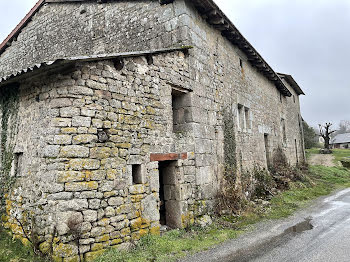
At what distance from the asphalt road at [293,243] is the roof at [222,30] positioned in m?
5.77

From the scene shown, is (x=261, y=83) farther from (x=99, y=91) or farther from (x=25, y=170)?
(x=25, y=170)

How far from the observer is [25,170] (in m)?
4.49

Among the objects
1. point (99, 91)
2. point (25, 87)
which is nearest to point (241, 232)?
point (99, 91)

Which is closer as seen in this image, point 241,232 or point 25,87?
point 25,87

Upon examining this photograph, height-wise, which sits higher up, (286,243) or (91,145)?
(91,145)

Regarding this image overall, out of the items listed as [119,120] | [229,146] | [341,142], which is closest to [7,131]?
[119,120]

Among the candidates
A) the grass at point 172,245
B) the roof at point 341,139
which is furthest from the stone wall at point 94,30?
the roof at point 341,139

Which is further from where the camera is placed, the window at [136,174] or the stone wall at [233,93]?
the stone wall at [233,93]

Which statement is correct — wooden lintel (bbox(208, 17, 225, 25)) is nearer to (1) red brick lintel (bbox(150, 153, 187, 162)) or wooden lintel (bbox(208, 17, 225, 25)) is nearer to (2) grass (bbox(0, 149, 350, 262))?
(1) red brick lintel (bbox(150, 153, 187, 162))

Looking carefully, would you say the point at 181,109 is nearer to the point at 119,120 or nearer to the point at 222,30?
the point at 119,120

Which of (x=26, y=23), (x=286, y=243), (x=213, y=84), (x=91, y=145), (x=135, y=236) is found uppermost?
(x=26, y=23)

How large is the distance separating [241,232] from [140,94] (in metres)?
3.66

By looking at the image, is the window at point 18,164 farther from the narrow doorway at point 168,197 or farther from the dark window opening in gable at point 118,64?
the narrow doorway at point 168,197

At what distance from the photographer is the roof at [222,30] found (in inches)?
271
